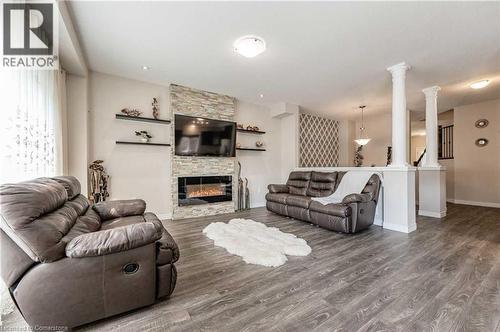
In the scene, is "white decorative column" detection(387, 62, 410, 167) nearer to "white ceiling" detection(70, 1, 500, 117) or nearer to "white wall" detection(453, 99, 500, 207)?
"white ceiling" detection(70, 1, 500, 117)

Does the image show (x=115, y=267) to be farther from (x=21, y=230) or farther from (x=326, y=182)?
(x=326, y=182)

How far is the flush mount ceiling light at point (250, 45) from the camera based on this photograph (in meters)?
2.60

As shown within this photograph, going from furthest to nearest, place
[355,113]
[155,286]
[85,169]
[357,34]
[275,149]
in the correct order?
[355,113], [275,149], [85,169], [357,34], [155,286]

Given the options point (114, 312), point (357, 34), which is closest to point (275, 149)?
point (357, 34)

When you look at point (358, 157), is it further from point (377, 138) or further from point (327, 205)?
point (327, 205)

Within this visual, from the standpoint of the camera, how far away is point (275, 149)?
19.4 feet

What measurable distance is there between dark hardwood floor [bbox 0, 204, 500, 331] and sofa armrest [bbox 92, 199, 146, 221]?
2.46ft

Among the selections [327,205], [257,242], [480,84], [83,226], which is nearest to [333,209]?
[327,205]

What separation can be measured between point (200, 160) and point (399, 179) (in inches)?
144

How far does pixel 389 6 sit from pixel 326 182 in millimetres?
2833

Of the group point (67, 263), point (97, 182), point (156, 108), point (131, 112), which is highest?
point (156, 108)

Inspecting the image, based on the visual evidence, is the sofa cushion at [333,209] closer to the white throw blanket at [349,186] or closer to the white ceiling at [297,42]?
the white throw blanket at [349,186]

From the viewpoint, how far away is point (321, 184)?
4.23 m

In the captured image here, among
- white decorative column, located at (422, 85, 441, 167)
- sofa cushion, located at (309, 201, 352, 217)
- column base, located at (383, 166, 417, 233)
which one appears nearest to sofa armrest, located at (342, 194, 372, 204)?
sofa cushion, located at (309, 201, 352, 217)
